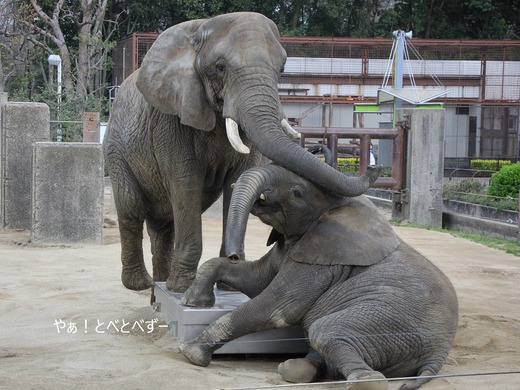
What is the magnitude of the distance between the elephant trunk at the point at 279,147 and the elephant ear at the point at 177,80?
477 mm

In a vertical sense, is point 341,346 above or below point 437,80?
below

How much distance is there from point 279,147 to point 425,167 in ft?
35.6

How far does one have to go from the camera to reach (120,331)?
7051mm

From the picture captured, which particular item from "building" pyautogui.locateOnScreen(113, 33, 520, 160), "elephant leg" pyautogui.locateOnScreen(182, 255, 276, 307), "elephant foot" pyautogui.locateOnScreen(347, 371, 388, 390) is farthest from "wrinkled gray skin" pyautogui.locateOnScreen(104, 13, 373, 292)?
"building" pyautogui.locateOnScreen(113, 33, 520, 160)

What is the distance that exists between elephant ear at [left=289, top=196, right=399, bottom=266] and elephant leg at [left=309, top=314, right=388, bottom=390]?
1.15 ft

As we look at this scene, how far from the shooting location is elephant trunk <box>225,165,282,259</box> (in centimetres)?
530

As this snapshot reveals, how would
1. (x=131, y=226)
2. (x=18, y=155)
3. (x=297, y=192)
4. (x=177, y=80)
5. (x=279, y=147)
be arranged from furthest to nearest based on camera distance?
(x=18, y=155) < (x=131, y=226) < (x=177, y=80) < (x=297, y=192) < (x=279, y=147)

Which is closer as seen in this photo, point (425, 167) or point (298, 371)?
point (298, 371)

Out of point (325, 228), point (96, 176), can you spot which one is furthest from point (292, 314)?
point (96, 176)

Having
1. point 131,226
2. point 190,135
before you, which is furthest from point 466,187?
point 190,135

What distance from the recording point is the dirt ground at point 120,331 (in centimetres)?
530

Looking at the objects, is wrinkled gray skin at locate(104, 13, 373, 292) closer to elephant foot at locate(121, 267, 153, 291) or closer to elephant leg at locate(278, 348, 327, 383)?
elephant foot at locate(121, 267, 153, 291)

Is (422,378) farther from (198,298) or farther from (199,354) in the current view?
(198,298)

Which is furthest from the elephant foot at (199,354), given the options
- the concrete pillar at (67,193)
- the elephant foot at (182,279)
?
the concrete pillar at (67,193)
